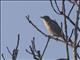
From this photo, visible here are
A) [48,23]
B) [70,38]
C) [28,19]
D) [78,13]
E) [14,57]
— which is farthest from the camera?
[48,23]

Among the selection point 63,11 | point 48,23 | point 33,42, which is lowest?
point 48,23

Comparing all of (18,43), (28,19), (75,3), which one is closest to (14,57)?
(18,43)

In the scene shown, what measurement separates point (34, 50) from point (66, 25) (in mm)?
777

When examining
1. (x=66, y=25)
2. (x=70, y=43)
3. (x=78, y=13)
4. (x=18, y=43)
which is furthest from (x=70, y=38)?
(x=18, y=43)

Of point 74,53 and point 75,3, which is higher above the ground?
point 75,3

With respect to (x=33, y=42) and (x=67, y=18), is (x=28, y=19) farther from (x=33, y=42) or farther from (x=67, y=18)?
(x=67, y=18)

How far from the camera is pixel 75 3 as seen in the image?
3488 millimetres

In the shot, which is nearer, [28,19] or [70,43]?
[70,43]

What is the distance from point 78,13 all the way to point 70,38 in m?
0.57

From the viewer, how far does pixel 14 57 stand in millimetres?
4320

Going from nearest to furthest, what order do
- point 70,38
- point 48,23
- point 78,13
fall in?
point 78,13
point 70,38
point 48,23

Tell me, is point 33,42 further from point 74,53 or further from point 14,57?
point 74,53

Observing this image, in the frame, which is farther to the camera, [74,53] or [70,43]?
[70,43]

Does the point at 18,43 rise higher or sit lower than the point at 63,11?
lower
